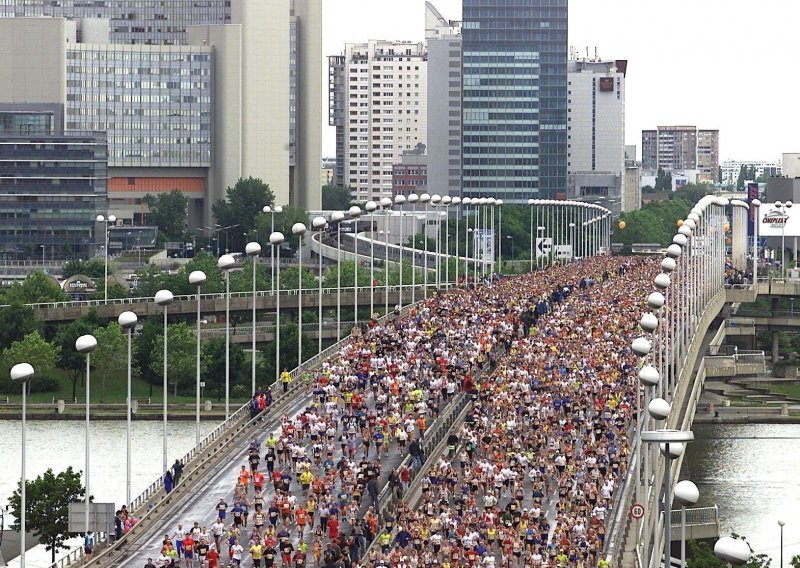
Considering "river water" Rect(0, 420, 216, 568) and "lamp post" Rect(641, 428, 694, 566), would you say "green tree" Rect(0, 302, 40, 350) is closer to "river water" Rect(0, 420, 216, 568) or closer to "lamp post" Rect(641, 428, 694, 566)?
"river water" Rect(0, 420, 216, 568)

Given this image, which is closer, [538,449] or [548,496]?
[548,496]

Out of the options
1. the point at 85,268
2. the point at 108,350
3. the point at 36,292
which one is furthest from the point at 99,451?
the point at 85,268

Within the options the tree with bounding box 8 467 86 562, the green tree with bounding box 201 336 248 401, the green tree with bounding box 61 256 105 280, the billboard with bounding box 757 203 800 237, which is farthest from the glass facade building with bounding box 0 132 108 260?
the tree with bounding box 8 467 86 562

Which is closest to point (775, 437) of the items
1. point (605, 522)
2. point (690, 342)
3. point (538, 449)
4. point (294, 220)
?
point (690, 342)

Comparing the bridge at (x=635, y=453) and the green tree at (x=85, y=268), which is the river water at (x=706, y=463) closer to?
the bridge at (x=635, y=453)

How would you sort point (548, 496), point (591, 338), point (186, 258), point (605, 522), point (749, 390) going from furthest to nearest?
point (186, 258) < point (749, 390) < point (591, 338) < point (548, 496) < point (605, 522)

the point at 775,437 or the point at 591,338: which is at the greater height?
the point at 591,338

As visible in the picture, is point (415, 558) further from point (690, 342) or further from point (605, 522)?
point (690, 342)
